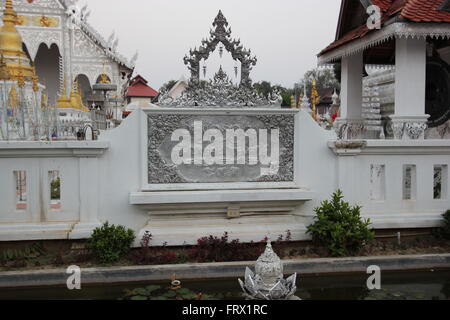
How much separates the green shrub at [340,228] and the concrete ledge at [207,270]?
0.63 ft

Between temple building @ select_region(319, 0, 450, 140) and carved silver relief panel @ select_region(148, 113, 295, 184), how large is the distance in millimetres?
1953

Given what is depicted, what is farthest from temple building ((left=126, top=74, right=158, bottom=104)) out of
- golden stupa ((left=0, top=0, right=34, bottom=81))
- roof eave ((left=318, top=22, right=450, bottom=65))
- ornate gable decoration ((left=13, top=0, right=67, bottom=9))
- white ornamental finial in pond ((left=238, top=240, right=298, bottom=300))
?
white ornamental finial in pond ((left=238, top=240, right=298, bottom=300))

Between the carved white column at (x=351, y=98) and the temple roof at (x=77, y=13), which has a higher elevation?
the temple roof at (x=77, y=13)

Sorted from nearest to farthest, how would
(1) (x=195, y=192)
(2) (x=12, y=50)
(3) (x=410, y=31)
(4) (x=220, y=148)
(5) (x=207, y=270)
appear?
(5) (x=207, y=270), (1) (x=195, y=192), (4) (x=220, y=148), (3) (x=410, y=31), (2) (x=12, y=50)

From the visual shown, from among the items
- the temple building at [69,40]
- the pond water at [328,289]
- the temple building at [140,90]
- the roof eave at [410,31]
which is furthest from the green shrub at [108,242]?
the temple building at [140,90]

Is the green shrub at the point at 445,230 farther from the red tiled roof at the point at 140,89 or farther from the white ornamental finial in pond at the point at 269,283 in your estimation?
the red tiled roof at the point at 140,89

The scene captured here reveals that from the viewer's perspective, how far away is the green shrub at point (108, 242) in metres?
5.65

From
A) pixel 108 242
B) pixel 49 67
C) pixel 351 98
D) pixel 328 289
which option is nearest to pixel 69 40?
pixel 49 67

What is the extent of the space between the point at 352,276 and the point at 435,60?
6.85 meters

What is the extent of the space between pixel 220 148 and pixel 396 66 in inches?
196

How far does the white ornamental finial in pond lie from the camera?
13.3 feet

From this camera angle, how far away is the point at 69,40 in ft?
72.4

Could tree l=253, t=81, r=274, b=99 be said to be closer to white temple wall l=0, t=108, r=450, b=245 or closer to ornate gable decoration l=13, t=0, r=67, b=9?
white temple wall l=0, t=108, r=450, b=245

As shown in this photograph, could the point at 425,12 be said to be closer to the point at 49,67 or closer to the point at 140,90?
the point at 49,67
